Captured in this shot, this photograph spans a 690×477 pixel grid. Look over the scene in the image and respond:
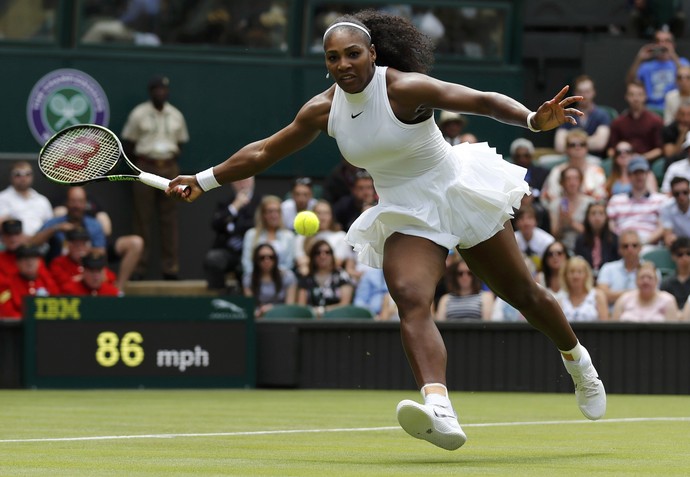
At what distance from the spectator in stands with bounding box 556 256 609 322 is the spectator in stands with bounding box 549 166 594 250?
144 centimetres

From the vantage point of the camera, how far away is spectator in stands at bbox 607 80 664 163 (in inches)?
611

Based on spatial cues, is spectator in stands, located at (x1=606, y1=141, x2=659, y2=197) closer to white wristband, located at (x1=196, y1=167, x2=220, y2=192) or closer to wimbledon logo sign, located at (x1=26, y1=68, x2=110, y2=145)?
wimbledon logo sign, located at (x1=26, y1=68, x2=110, y2=145)

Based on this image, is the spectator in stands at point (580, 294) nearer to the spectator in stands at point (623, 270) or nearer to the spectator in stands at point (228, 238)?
the spectator in stands at point (623, 270)

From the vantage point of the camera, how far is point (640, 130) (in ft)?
51.3

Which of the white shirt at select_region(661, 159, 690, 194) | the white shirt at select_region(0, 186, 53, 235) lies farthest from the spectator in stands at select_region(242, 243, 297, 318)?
the white shirt at select_region(661, 159, 690, 194)

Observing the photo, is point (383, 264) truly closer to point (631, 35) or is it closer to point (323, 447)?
point (323, 447)

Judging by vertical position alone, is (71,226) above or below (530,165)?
below

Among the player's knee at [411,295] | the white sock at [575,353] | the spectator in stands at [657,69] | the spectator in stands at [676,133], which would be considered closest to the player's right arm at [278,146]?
the player's knee at [411,295]

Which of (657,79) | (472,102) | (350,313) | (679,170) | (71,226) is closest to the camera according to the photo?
(472,102)

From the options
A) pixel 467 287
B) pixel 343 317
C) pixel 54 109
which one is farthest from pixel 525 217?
pixel 54 109

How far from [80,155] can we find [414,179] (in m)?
1.86

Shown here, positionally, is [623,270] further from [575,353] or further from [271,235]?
[575,353]

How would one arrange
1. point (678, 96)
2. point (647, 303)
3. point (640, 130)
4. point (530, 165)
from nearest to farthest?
point (647, 303)
point (530, 165)
point (640, 130)
point (678, 96)

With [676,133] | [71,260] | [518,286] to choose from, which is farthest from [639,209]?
[518,286]
